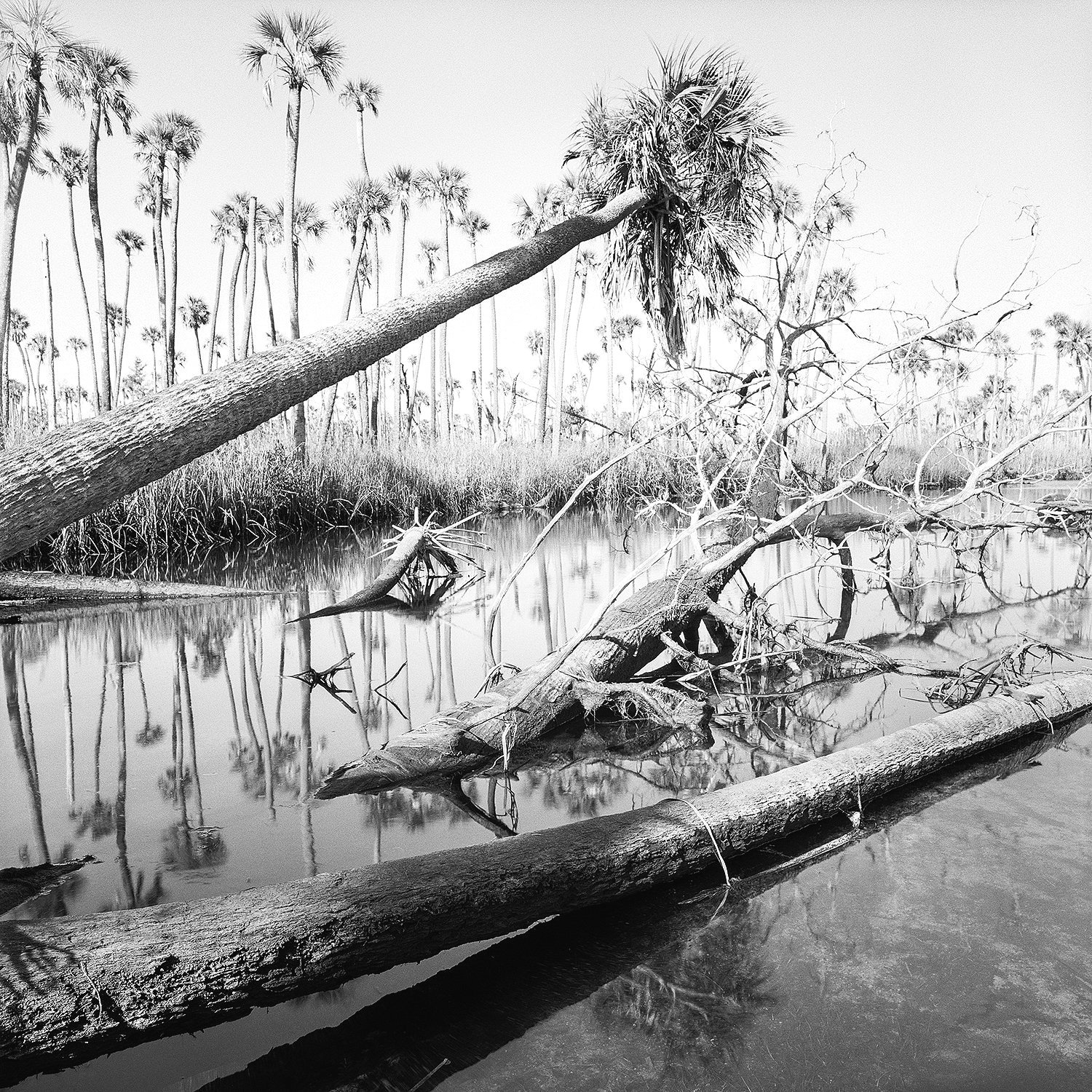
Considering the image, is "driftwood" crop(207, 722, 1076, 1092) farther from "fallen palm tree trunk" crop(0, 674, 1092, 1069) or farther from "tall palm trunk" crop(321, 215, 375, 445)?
"tall palm trunk" crop(321, 215, 375, 445)

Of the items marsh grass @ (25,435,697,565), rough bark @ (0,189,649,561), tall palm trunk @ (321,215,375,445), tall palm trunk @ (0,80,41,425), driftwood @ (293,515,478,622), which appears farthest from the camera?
tall palm trunk @ (321,215,375,445)

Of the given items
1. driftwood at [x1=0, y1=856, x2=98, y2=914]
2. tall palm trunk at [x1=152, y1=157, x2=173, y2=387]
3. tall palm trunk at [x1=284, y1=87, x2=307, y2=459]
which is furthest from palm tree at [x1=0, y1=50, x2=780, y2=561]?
tall palm trunk at [x1=152, y1=157, x2=173, y2=387]

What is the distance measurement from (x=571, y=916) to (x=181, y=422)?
2.84 meters

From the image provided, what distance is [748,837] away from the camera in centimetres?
298

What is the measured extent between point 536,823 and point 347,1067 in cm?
148

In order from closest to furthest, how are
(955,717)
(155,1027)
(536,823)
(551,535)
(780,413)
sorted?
(155,1027) → (536,823) → (955,717) → (780,413) → (551,535)

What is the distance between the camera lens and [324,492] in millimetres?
15414

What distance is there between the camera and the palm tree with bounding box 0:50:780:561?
11.7ft

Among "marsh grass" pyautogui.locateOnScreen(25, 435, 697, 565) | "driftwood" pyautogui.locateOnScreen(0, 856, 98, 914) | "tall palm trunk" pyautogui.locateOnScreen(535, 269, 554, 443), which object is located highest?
"tall palm trunk" pyautogui.locateOnScreen(535, 269, 554, 443)

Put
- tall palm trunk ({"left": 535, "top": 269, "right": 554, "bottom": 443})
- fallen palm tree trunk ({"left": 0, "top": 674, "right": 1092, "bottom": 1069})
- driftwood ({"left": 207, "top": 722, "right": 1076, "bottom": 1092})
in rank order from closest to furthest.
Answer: fallen palm tree trunk ({"left": 0, "top": 674, "right": 1092, "bottom": 1069}), driftwood ({"left": 207, "top": 722, "right": 1076, "bottom": 1092}), tall palm trunk ({"left": 535, "top": 269, "right": 554, "bottom": 443})

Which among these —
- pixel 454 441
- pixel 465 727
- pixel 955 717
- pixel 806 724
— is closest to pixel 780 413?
pixel 806 724

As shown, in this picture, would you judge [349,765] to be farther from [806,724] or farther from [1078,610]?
[1078,610]

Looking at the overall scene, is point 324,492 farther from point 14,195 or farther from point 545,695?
point 545,695

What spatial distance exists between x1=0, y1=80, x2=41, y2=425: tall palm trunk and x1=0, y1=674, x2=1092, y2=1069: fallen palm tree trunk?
1834cm
